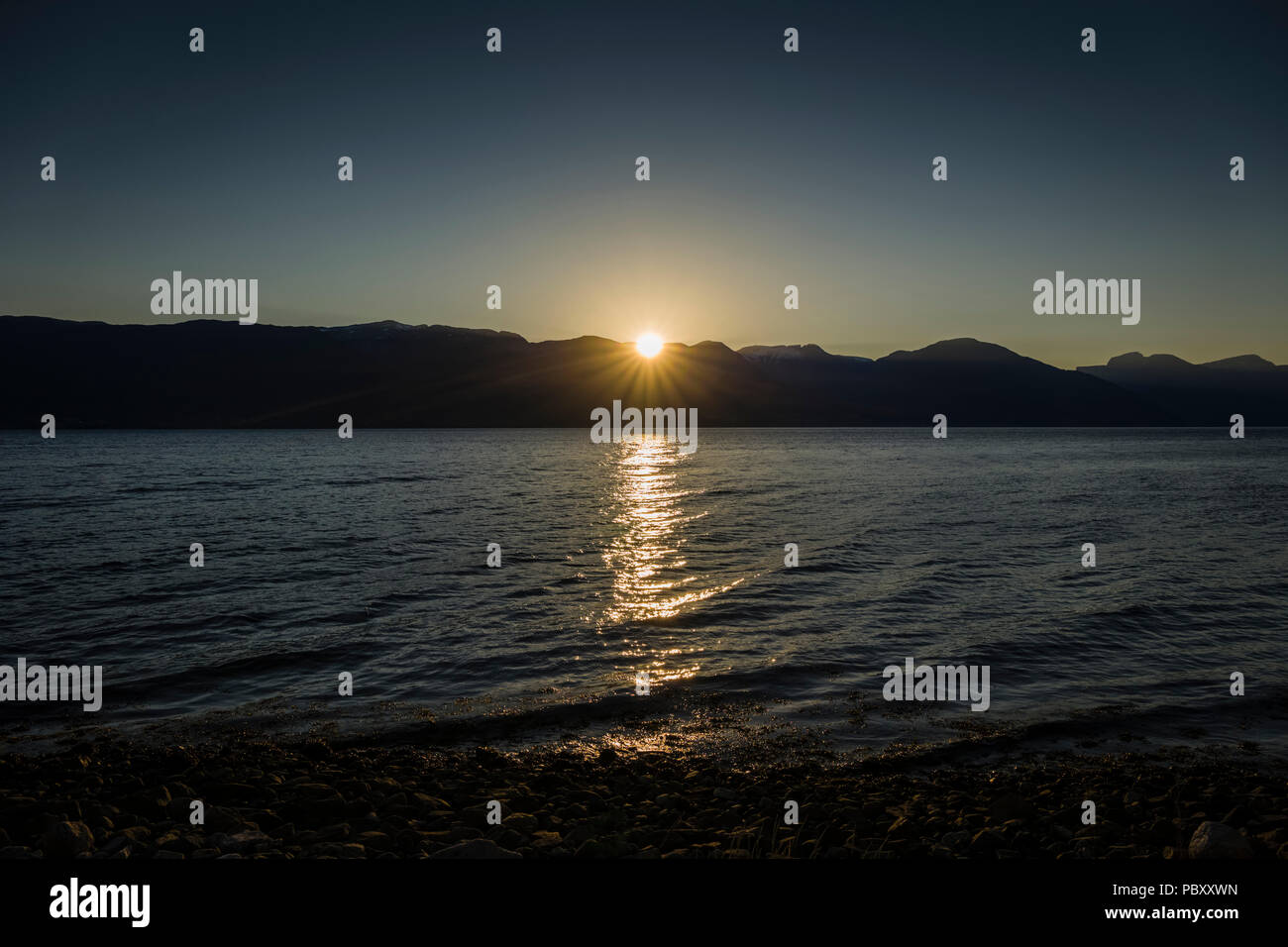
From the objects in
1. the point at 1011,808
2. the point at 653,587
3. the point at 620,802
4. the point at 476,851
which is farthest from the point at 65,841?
the point at 653,587

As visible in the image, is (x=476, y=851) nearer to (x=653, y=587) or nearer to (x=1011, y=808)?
(x=1011, y=808)

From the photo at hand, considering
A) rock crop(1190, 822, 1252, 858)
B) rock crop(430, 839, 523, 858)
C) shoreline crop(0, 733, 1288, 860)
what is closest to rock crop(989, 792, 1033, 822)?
shoreline crop(0, 733, 1288, 860)

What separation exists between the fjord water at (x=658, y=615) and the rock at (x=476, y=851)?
535 cm

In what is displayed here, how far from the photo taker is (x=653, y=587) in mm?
22594

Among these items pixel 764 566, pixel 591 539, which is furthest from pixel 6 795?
pixel 591 539

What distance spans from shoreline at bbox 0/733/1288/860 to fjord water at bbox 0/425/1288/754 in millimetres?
1221

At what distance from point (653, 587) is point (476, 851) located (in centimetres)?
1641

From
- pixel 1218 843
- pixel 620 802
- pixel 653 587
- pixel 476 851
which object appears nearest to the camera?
pixel 476 851

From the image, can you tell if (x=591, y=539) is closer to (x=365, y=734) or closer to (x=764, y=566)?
(x=764, y=566)

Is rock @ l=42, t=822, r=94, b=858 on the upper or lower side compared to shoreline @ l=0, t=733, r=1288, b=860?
upper

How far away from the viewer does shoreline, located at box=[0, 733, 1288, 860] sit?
7.09 m

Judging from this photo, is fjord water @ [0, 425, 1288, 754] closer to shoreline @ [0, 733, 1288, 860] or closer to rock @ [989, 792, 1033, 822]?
shoreline @ [0, 733, 1288, 860]

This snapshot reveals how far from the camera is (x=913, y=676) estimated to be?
46.3ft
